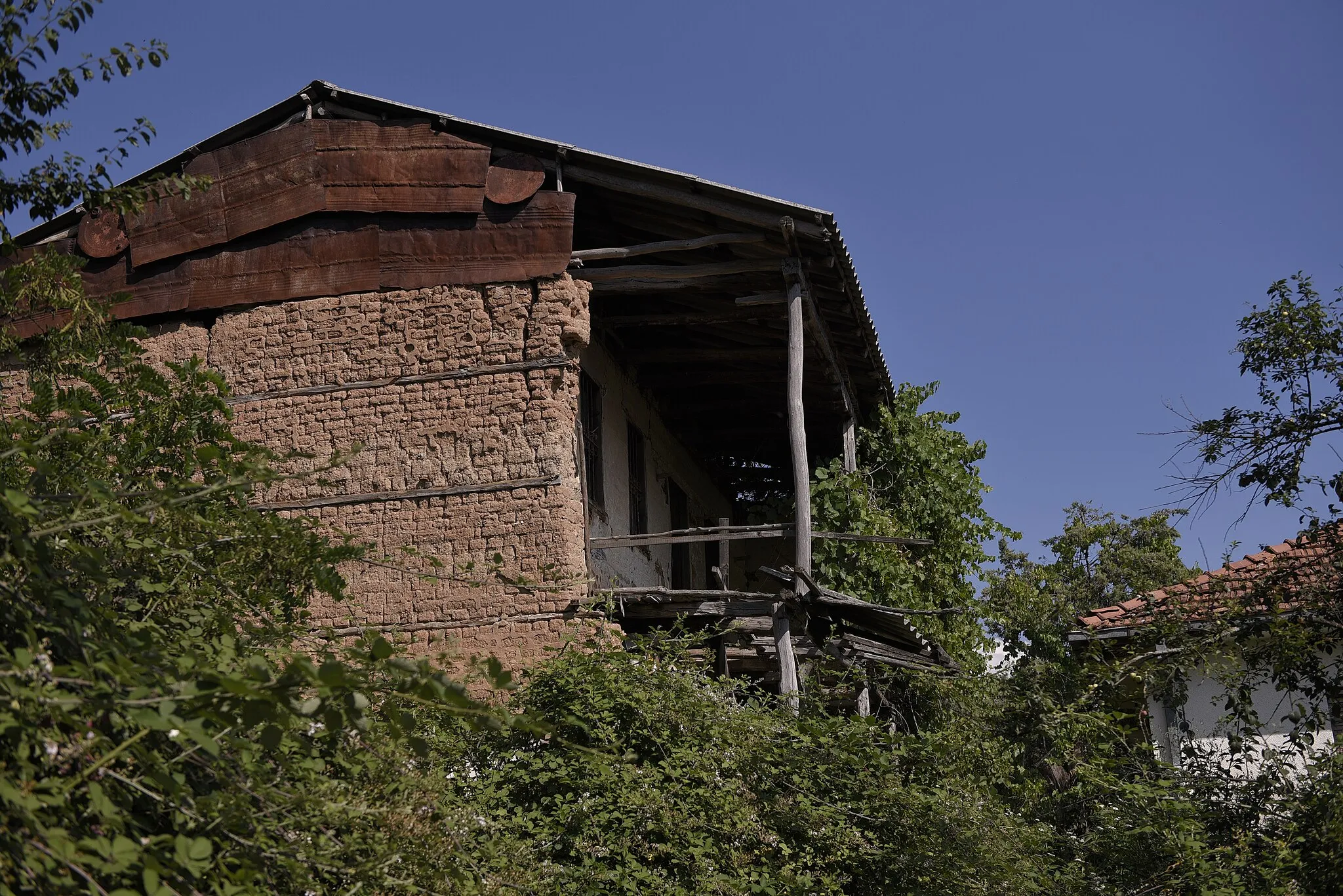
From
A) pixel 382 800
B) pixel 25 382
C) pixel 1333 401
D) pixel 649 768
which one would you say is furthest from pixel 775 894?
pixel 25 382

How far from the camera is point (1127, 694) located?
10227 millimetres

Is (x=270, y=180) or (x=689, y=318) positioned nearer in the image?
(x=270, y=180)

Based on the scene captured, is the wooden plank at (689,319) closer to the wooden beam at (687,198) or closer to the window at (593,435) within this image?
the window at (593,435)

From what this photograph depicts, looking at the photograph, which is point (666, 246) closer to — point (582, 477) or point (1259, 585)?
point (582, 477)

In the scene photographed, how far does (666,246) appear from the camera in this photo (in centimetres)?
1007

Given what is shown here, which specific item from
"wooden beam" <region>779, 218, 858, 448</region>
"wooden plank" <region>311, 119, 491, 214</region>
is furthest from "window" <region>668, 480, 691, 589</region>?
"wooden plank" <region>311, 119, 491, 214</region>

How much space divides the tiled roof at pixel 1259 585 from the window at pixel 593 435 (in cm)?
494

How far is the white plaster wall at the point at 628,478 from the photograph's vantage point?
38.7 ft

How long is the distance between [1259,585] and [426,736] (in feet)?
19.6

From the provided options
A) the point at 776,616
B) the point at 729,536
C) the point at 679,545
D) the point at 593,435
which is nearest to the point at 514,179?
the point at 593,435

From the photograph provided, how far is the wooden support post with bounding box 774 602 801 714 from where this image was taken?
32.3 feet

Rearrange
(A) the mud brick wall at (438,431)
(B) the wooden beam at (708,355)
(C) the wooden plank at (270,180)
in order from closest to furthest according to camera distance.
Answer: (A) the mud brick wall at (438,431)
(C) the wooden plank at (270,180)
(B) the wooden beam at (708,355)

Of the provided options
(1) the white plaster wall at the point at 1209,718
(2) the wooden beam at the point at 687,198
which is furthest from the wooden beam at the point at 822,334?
(1) the white plaster wall at the point at 1209,718

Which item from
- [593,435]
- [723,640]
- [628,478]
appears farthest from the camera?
[628,478]
